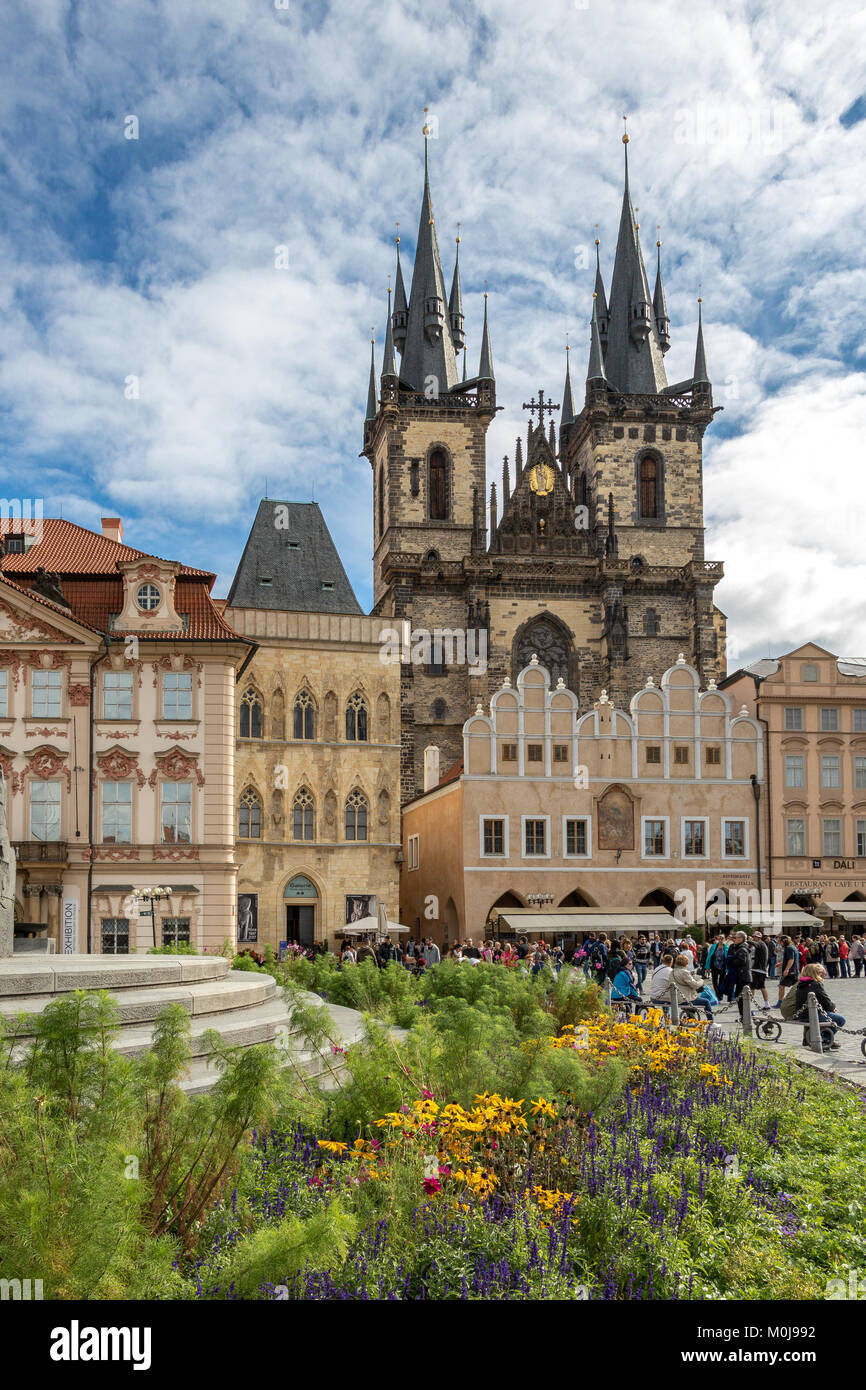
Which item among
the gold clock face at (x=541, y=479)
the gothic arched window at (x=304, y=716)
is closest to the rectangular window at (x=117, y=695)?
the gothic arched window at (x=304, y=716)

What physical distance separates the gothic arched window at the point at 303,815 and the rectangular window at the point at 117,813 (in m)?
11.7

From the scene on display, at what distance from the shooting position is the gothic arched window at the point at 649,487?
220 feet

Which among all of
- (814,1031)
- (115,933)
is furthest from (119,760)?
(814,1031)

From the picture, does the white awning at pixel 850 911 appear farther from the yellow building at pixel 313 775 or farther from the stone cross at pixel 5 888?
the stone cross at pixel 5 888

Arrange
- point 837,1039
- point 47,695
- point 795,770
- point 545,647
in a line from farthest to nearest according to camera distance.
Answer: point 545,647 → point 795,770 → point 47,695 → point 837,1039

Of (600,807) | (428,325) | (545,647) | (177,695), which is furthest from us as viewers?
(428,325)

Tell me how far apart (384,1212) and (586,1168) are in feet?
5.29

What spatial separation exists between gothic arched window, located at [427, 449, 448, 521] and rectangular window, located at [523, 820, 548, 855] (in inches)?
1097

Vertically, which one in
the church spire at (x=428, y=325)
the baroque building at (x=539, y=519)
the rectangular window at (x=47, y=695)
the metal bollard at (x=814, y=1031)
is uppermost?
the church spire at (x=428, y=325)

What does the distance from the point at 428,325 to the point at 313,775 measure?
36773 millimetres

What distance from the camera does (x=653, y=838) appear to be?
4162 cm

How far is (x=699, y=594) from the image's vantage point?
63.5 m

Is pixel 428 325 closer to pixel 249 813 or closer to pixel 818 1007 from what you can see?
pixel 249 813
